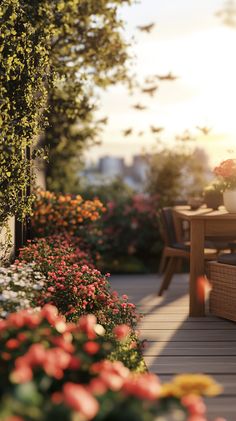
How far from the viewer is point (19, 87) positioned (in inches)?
190

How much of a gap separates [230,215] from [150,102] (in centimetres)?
486

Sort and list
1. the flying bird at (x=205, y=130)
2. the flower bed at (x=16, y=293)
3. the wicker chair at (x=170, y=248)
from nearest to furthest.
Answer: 1. the flower bed at (x=16, y=293)
2. the wicker chair at (x=170, y=248)
3. the flying bird at (x=205, y=130)

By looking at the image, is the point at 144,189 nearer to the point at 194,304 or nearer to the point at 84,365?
the point at 194,304

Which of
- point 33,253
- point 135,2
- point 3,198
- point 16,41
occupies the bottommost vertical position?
point 33,253

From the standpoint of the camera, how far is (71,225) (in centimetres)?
787

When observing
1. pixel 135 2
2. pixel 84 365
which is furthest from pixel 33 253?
pixel 135 2

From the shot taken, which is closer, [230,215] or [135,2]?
[230,215]

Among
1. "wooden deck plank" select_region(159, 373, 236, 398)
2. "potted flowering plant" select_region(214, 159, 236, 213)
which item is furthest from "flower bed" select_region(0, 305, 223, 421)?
"potted flowering plant" select_region(214, 159, 236, 213)

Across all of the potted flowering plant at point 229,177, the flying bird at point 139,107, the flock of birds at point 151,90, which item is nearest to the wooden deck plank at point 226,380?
the potted flowering plant at point 229,177

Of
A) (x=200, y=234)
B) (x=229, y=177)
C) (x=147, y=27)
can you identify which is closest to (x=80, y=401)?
(x=200, y=234)

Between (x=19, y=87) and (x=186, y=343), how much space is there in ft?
7.39

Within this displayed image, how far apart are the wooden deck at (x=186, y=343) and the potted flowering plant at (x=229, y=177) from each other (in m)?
1.06

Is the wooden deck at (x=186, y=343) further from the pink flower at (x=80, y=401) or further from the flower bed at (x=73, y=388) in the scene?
the pink flower at (x=80, y=401)

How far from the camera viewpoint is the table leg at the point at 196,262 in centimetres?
589
